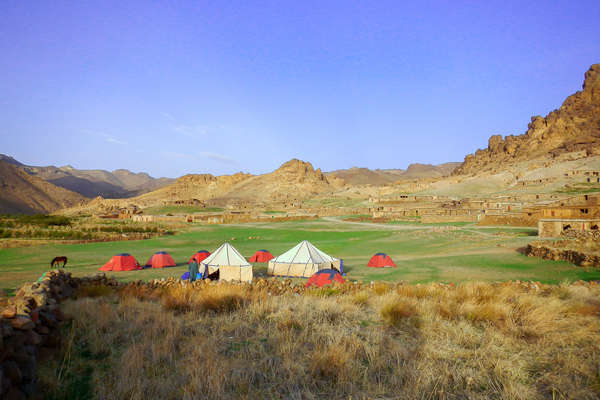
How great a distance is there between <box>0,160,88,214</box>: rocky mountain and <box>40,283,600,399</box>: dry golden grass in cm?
11661

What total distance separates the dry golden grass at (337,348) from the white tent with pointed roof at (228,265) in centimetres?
862

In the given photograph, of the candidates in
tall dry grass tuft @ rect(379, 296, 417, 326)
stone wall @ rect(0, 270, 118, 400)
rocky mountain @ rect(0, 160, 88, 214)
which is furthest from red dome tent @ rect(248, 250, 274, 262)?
rocky mountain @ rect(0, 160, 88, 214)

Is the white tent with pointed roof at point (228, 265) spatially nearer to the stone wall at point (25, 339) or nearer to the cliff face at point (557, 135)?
the stone wall at point (25, 339)

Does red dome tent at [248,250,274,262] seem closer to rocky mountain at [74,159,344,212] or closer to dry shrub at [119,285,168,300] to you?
dry shrub at [119,285,168,300]

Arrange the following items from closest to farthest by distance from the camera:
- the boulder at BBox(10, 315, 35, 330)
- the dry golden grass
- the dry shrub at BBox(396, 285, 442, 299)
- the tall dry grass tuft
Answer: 1. the boulder at BBox(10, 315, 35, 330)
2. the dry golden grass
3. the tall dry grass tuft
4. the dry shrub at BBox(396, 285, 442, 299)

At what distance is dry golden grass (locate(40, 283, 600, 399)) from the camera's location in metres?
4.74

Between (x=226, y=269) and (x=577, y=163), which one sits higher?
(x=577, y=163)

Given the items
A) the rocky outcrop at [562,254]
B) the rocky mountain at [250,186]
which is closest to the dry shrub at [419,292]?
the rocky outcrop at [562,254]

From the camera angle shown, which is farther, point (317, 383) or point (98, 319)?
point (98, 319)

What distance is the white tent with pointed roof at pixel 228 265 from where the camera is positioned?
1795cm

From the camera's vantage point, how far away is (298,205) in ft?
324

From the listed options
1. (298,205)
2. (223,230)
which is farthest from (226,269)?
(298,205)

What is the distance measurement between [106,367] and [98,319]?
193 cm

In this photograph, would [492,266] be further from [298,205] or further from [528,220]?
[298,205]
